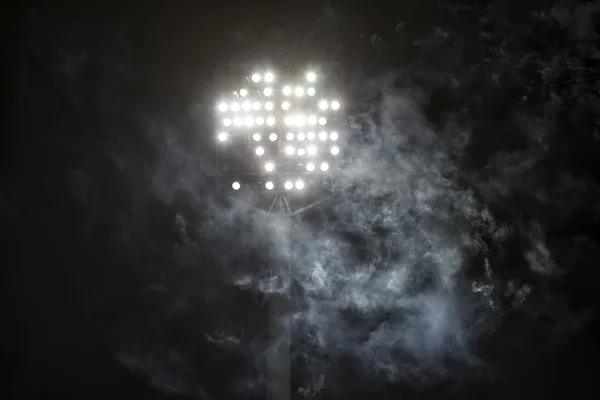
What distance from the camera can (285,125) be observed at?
7785 millimetres

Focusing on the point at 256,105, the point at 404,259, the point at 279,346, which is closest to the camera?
the point at 279,346

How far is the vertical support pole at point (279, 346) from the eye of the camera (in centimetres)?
761

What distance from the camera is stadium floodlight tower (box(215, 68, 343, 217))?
7.69 meters

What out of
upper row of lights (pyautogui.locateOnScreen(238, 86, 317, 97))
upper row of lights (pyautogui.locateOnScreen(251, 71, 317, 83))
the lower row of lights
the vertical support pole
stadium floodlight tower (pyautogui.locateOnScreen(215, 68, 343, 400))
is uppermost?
upper row of lights (pyautogui.locateOnScreen(251, 71, 317, 83))

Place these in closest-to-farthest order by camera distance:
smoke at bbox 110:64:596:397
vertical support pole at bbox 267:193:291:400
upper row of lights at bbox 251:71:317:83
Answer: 1. vertical support pole at bbox 267:193:291:400
2. upper row of lights at bbox 251:71:317:83
3. smoke at bbox 110:64:596:397

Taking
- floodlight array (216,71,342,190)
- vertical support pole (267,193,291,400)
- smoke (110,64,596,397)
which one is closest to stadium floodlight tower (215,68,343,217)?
floodlight array (216,71,342,190)

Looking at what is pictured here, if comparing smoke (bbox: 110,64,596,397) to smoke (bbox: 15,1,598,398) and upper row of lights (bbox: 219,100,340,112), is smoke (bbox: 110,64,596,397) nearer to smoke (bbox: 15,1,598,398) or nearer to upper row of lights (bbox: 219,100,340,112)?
smoke (bbox: 15,1,598,398)

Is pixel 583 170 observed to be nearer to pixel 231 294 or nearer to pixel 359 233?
pixel 359 233

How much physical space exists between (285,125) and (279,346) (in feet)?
10.1

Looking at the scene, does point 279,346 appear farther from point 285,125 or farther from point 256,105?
point 256,105

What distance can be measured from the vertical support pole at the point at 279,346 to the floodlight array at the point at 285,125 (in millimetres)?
533

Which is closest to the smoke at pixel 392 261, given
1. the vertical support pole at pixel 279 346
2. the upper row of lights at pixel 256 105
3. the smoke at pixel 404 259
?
the smoke at pixel 404 259

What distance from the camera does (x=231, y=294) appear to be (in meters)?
9.27

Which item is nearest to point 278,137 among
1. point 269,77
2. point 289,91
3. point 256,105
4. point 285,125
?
point 285,125
